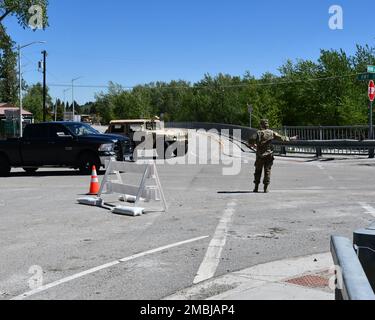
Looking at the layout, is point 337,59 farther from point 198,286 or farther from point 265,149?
point 198,286

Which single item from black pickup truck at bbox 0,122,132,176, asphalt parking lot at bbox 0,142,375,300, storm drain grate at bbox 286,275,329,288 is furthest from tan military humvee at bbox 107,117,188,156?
storm drain grate at bbox 286,275,329,288

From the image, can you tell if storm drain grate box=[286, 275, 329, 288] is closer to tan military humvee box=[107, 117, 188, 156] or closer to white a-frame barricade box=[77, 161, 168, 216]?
Result: white a-frame barricade box=[77, 161, 168, 216]

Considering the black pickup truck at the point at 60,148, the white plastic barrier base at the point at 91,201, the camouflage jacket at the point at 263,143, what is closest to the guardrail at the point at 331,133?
the black pickup truck at the point at 60,148

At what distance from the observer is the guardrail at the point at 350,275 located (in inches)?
95.6

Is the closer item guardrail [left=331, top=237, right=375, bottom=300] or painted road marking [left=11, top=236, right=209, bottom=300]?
guardrail [left=331, top=237, right=375, bottom=300]

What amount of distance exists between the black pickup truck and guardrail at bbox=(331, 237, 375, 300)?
15.2 metres

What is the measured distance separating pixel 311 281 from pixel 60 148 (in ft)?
45.7

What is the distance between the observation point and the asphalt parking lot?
5879 mm

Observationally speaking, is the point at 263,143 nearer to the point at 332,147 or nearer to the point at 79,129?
the point at 79,129

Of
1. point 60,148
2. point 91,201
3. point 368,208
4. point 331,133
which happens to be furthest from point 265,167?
point 331,133

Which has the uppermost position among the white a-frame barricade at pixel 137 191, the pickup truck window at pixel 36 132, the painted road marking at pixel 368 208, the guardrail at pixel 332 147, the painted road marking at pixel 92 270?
the pickup truck window at pixel 36 132

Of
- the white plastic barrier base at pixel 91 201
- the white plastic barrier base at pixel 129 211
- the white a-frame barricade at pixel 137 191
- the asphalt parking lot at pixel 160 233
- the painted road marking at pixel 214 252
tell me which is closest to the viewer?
the asphalt parking lot at pixel 160 233

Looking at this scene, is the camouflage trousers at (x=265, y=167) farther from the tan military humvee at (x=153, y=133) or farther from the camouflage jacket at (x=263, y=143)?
the tan military humvee at (x=153, y=133)

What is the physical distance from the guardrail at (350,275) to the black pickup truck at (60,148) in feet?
49.9
